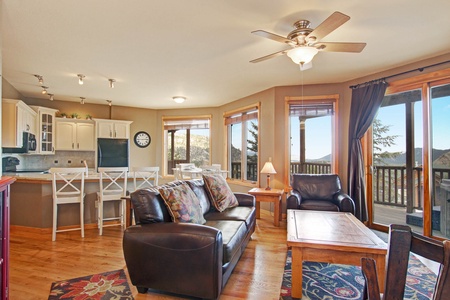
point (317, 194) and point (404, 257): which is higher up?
Answer: point (404, 257)

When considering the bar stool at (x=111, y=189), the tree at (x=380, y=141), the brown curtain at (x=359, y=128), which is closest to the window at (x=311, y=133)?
the brown curtain at (x=359, y=128)

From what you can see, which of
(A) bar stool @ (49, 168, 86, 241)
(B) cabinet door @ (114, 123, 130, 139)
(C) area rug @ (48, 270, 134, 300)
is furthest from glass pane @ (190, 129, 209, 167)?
(C) area rug @ (48, 270, 134, 300)

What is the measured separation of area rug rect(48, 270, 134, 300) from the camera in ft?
7.15

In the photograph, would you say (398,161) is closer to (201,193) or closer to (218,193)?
(218,193)

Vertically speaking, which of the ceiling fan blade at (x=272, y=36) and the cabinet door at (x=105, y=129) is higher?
the ceiling fan blade at (x=272, y=36)

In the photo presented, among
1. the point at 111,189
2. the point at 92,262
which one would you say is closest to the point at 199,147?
the point at 111,189

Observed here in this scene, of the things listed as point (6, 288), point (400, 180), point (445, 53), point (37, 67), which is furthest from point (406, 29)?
point (37, 67)

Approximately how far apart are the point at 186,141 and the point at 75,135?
2.79 metres

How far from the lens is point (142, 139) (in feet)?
23.3

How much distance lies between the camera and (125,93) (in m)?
5.54

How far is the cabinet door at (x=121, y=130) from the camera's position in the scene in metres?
6.52

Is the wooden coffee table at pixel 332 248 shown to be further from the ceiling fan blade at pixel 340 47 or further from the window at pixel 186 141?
the window at pixel 186 141

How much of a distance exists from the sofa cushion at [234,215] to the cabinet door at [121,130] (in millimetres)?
4304

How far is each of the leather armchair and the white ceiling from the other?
5.90ft
